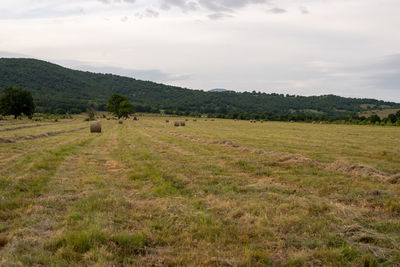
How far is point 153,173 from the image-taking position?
10742 mm

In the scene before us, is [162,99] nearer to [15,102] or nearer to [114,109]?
[114,109]

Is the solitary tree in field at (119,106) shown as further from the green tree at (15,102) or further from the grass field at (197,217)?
the grass field at (197,217)

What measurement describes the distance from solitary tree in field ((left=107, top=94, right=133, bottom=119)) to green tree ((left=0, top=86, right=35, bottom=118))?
1071 inches

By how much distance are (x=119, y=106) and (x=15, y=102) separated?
32.6 m

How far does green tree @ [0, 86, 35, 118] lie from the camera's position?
6612 cm

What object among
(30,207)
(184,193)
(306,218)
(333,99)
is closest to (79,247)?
(30,207)

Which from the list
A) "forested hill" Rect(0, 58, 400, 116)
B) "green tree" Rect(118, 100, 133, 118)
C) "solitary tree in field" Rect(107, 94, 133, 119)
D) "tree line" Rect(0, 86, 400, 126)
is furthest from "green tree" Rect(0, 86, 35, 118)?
"forested hill" Rect(0, 58, 400, 116)

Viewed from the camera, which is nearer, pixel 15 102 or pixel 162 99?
pixel 15 102

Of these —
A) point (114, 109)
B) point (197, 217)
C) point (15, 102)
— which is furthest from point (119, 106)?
point (197, 217)

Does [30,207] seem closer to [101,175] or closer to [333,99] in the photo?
[101,175]

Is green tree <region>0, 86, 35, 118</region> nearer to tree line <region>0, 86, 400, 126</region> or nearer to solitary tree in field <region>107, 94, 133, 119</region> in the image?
tree line <region>0, 86, 400, 126</region>

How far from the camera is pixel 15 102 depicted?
219 feet

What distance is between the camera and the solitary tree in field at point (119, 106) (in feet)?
302

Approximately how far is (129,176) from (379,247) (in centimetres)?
794
